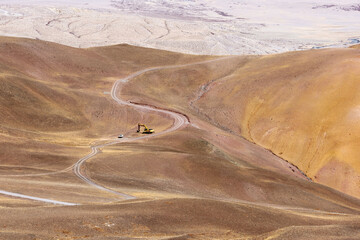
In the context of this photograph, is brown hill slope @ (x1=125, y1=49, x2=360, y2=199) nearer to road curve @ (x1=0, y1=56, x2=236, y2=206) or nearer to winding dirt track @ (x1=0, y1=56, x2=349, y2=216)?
road curve @ (x1=0, y1=56, x2=236, y2=206)

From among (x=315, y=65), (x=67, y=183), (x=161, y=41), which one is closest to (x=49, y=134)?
(x=67, y=183)

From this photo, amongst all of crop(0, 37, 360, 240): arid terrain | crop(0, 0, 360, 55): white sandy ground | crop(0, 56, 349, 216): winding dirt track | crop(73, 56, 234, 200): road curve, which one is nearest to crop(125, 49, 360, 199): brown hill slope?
crop(0, 37, 360, 240): arid terrain

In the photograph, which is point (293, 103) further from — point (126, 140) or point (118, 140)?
point (118, 140)

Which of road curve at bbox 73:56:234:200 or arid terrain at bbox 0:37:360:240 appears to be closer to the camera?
arid terrain at bbox 0:37:360:240

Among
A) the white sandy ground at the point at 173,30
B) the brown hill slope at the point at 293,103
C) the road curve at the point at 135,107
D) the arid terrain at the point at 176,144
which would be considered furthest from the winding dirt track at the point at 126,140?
the white sandy ground at the point at 173,30

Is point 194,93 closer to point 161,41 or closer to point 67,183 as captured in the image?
point 67,183
